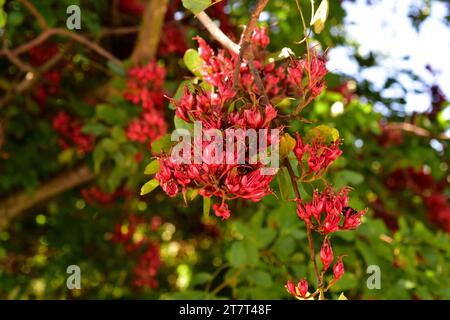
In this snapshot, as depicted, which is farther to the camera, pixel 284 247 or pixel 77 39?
pixel 77 39

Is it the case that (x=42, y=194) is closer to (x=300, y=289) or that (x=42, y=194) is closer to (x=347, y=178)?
(x=347, y=178)

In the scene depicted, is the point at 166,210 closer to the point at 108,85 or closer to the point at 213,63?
the point at 108,85

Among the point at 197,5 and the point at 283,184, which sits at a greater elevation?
the point at 197,5

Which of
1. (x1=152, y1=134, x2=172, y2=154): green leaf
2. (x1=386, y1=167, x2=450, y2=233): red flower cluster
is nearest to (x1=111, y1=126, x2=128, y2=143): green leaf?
(x1=152, y1=134, x2=172, y2=154): green leaf

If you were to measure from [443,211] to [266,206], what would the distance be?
50.8 inches

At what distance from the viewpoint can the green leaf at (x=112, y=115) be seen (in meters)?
1.95

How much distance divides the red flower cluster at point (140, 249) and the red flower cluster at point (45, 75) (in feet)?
2.24

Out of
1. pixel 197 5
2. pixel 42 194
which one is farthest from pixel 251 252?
pixel 42 194

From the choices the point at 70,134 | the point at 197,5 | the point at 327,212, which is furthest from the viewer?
the point at 70,134

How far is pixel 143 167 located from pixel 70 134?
0.41 m

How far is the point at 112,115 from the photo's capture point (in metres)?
1.97

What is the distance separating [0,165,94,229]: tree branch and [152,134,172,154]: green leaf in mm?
1482

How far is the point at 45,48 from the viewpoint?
2.55 m

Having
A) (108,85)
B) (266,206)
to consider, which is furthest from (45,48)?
(266,206)
